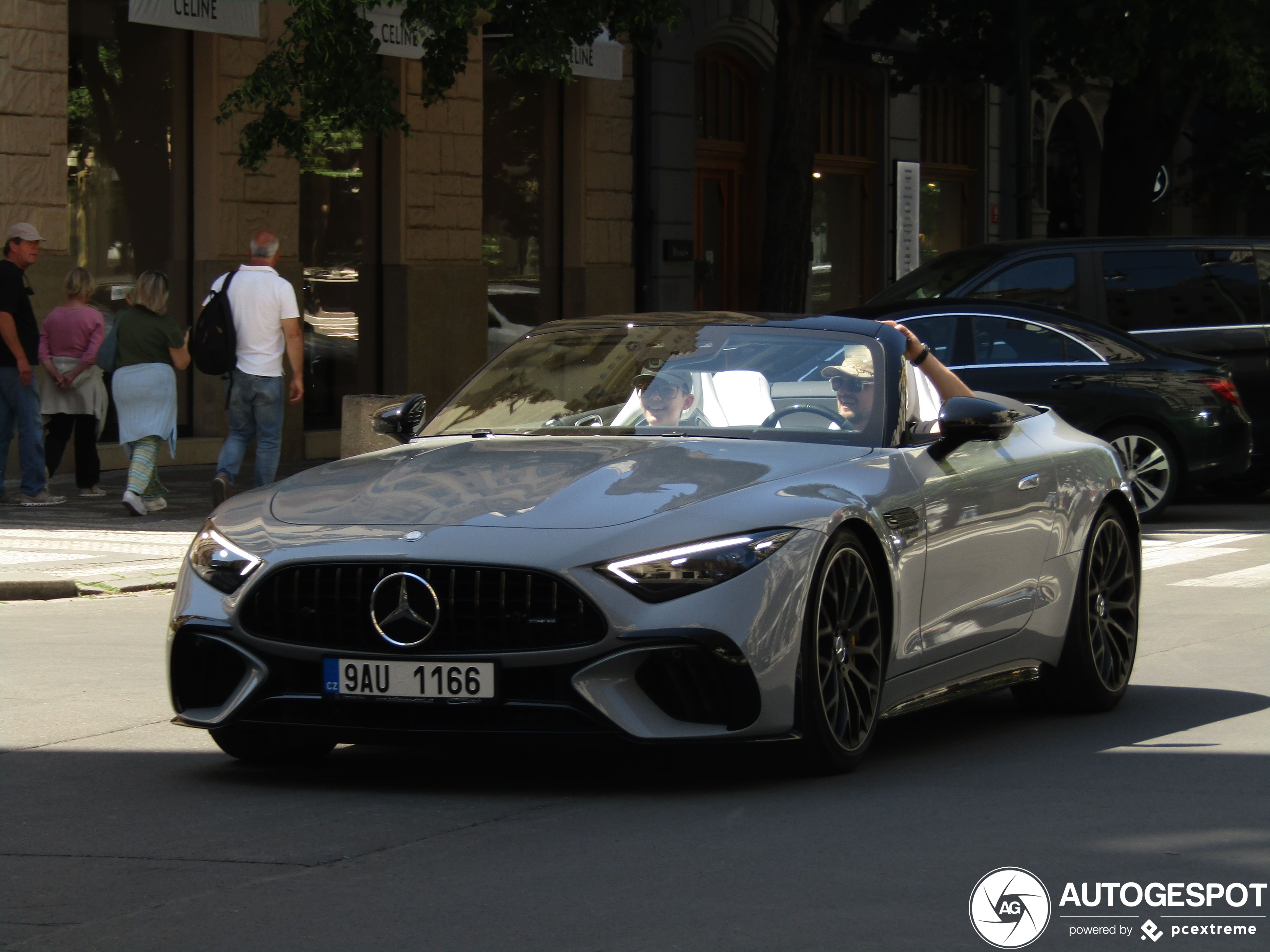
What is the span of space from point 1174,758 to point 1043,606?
0.86 m

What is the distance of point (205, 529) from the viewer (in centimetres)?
645

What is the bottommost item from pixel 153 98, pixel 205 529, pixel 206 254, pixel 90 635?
pixel 90 635

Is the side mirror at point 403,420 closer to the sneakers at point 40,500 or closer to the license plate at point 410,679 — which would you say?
the license plate at point 410,679

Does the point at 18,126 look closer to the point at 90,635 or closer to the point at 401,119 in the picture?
the point at 401,119

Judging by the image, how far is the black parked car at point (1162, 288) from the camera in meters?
17.0

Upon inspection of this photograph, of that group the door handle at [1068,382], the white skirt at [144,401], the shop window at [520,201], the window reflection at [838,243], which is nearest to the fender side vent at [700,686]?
the white skirt at [144,401]

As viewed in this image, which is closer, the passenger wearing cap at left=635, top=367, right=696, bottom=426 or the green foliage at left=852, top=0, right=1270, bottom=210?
the passenger wearing cap at left=635, top=367, right=696, bottom=426

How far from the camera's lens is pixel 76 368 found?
1573 centimetres

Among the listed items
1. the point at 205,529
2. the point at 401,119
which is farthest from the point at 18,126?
the point at 205,529

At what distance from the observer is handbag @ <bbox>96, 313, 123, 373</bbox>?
15039 mm

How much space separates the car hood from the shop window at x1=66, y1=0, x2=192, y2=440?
484 inches

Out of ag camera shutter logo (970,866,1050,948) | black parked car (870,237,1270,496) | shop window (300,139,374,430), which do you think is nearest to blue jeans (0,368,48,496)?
shop window (300,139,374,430)

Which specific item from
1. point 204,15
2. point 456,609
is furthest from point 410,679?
point 204,15

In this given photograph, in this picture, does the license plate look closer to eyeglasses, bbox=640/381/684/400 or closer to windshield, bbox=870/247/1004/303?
eyeglasses, bbox=640/381/684/400
